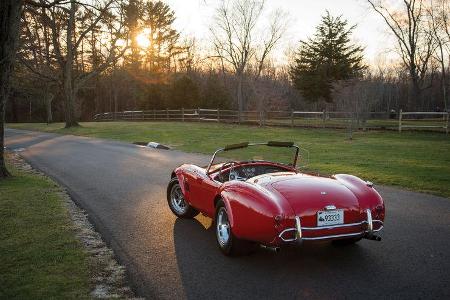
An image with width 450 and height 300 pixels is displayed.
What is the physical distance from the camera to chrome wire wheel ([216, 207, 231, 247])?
542 centimetres

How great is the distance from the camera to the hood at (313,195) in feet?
15.2

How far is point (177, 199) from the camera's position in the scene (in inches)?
295

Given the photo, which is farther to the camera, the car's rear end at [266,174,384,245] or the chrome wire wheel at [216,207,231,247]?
the chrome wire wheel at [216,207,231,247]

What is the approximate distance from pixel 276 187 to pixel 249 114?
30113 millimetres

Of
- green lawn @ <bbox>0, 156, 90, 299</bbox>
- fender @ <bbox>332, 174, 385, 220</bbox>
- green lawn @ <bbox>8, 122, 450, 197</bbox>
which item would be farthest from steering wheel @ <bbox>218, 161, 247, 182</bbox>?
green lawn @ <bbox>8, 122, 450, 197</bbox>

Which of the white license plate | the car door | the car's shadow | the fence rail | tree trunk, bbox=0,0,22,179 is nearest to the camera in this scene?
the car's shadow

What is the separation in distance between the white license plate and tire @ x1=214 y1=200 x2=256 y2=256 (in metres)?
0.98

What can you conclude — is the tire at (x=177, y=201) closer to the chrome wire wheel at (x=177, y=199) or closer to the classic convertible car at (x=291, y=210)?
the chrome wire wheel at (x=177, y=199)

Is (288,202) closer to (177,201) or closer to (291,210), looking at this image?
(291,210)

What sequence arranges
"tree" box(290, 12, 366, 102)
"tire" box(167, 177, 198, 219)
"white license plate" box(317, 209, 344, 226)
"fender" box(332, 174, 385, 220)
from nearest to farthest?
"white license plate" box(317, 209, 344, 226), "fender" box(332, 174, 385, 220), "tire" box(167, 177, 198, 219), "tree" box(290, 12, 366, 102)

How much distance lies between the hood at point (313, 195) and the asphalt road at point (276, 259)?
0.67 metres

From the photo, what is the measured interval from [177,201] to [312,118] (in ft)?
82.3

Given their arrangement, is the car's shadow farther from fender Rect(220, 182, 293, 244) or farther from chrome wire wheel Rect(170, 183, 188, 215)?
chrome wire wheel Rect(170, 183, 188, 215)

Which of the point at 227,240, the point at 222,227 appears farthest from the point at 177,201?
the point at 227,240
